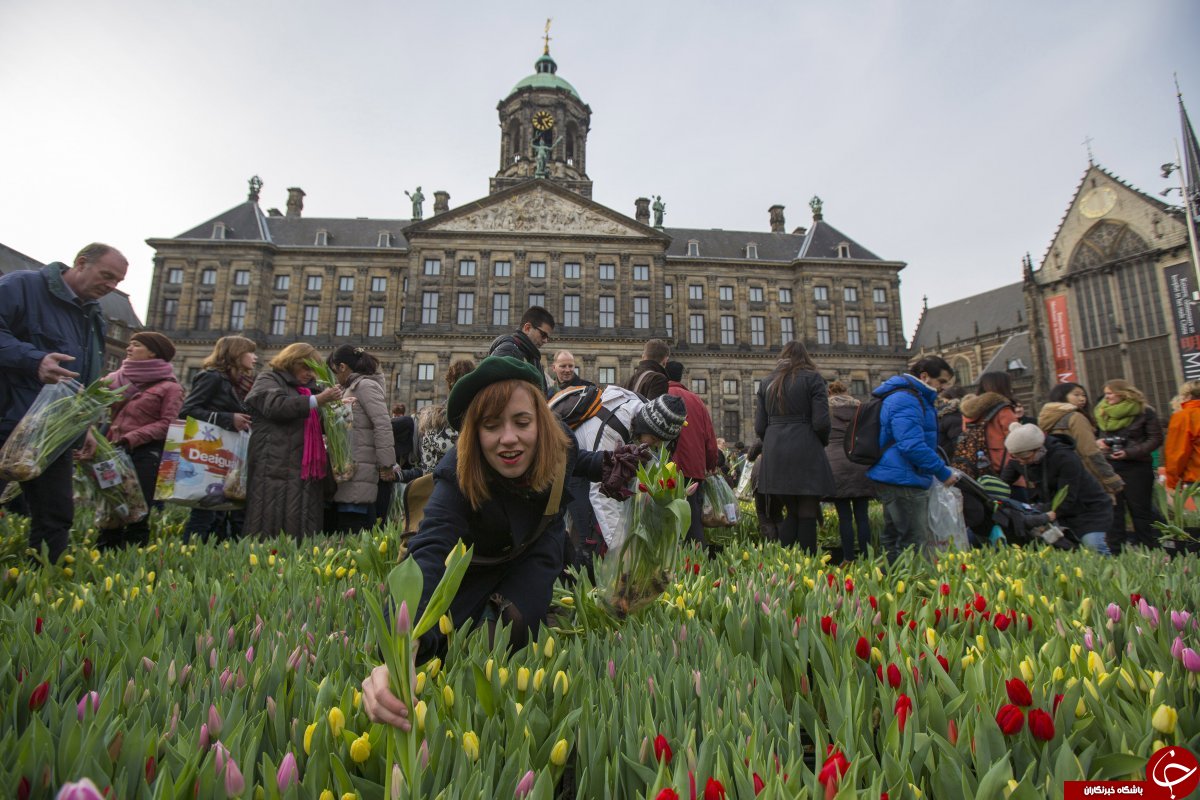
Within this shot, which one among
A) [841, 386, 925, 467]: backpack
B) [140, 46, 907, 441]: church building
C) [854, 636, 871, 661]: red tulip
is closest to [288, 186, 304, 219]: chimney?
[140, 46, 907, 441]: church building

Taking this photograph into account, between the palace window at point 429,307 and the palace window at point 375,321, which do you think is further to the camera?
the palace window at point 375,321

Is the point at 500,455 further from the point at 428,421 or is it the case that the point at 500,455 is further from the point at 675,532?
the point at 428,421

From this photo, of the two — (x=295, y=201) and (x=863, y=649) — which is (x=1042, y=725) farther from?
(x=295, y=201)

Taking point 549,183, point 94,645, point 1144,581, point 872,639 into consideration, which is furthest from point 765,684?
point 549,183

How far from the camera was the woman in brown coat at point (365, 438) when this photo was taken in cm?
558

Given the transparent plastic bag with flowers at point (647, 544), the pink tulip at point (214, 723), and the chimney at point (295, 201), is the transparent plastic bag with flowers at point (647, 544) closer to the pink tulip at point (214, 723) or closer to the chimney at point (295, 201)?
the pink tulip at point (214, 723)

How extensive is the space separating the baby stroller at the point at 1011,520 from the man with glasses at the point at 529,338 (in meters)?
3.80

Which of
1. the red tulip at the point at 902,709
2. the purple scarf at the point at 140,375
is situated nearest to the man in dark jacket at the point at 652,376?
the red tulip at the point at 902,709

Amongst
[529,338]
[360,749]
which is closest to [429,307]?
[529,338]

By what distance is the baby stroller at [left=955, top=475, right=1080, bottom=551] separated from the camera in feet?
17.1

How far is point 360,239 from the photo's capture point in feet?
154

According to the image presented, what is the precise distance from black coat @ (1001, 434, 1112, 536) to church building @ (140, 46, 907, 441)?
113 ft

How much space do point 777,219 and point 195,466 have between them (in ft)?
175

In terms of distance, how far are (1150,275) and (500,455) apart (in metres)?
A: 46.7
